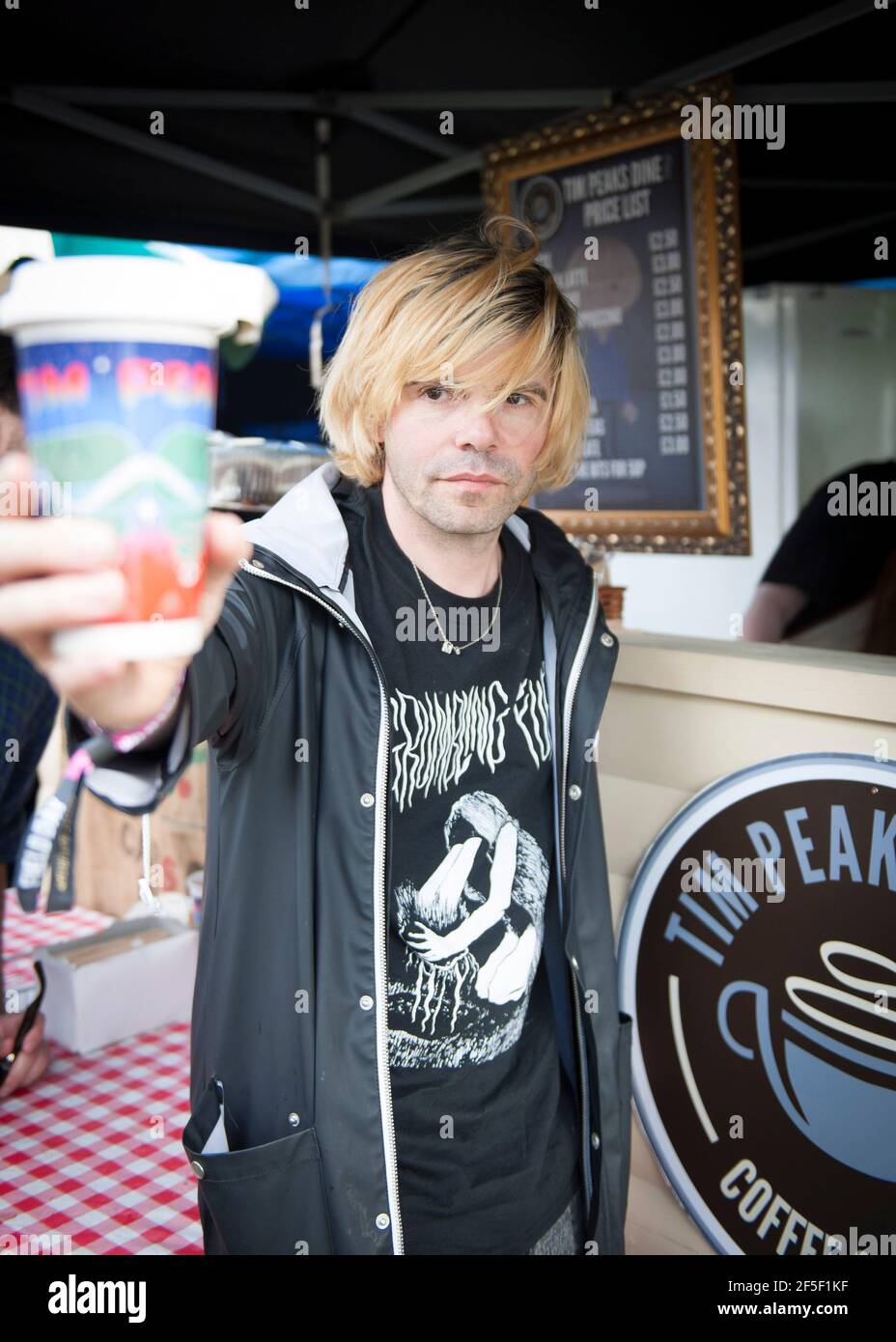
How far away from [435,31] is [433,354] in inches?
53.6

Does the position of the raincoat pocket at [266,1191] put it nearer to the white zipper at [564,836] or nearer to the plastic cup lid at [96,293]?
the white zipper at [564,836]

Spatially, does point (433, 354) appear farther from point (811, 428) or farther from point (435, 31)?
point (811, 428)

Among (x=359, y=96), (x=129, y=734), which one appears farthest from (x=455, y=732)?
(x=359, y=96)

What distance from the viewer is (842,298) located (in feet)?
18.5

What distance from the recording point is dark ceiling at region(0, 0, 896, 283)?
2.35m

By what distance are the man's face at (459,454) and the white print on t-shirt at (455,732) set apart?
0.26 m

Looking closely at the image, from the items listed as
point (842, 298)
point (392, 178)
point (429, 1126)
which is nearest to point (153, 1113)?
point (429, 1126)

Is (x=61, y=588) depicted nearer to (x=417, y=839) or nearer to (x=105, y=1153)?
(x=417, y=839)

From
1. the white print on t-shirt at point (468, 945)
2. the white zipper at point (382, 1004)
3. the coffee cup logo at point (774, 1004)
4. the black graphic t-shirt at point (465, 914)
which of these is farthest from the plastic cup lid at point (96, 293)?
the coffee cup logo at point (774, 1004)

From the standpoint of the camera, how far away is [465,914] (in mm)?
1541

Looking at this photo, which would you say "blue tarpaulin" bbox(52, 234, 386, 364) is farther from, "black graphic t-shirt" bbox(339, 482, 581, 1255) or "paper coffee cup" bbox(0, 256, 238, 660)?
"paper coffee cup" bbox(0, 256, 238, 660)

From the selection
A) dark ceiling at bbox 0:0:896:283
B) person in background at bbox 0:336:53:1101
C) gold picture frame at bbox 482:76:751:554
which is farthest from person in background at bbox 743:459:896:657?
person in background at bbox 0:336:53:1101

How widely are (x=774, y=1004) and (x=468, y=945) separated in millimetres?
570

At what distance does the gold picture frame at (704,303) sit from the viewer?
2.47 meters
